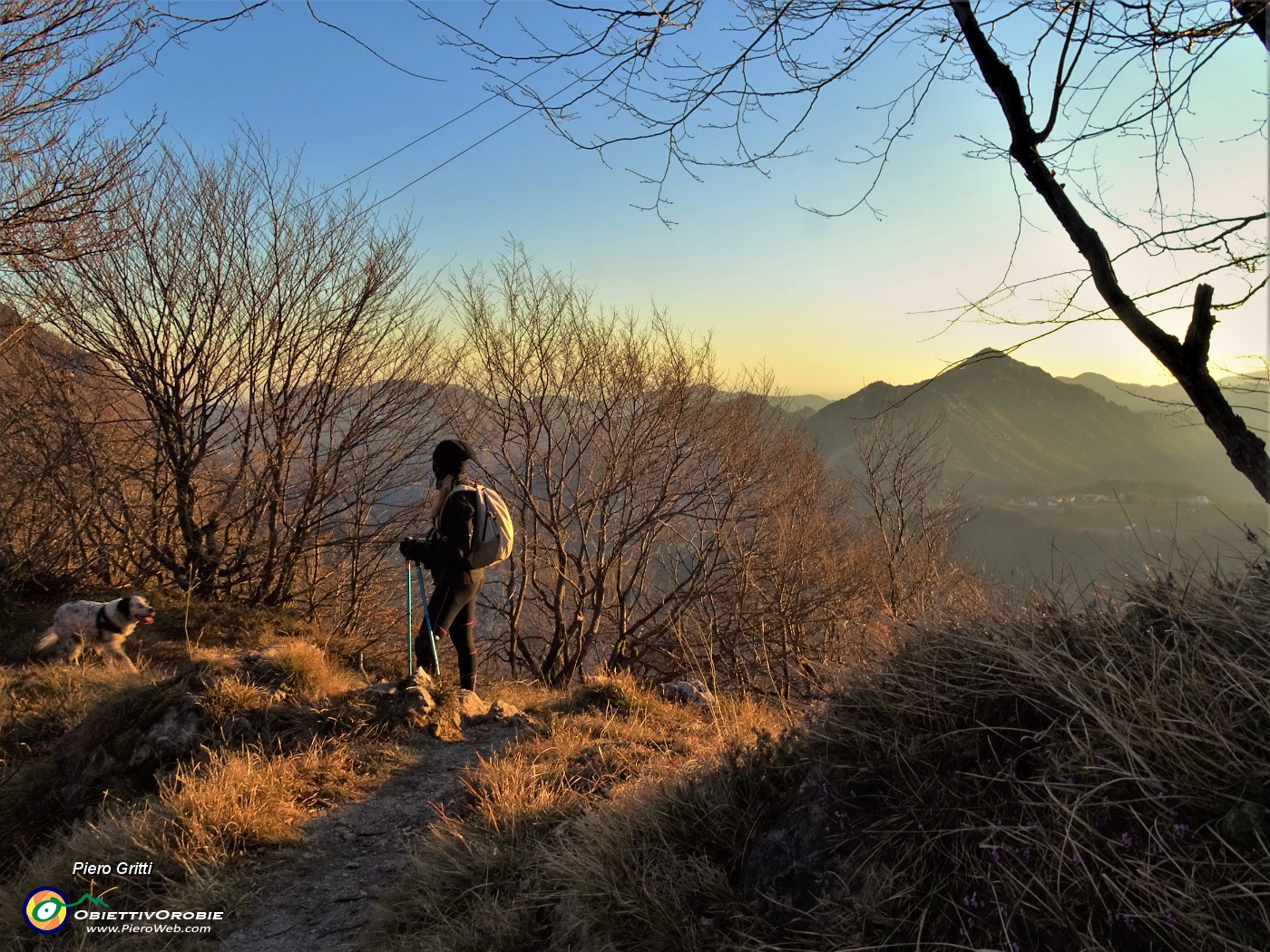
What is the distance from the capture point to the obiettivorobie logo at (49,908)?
283 centimetres

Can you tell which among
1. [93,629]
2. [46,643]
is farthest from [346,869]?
[46,643]

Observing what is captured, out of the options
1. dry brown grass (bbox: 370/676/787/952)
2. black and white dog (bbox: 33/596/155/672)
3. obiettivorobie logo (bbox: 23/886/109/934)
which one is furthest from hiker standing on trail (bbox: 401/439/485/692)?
black and white dog (bbox: 33/596/155/672)

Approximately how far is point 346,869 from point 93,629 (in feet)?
16.7

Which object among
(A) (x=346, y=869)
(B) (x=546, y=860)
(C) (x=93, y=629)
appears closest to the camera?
(B) (x=546, y=860)

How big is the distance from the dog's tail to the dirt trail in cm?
473

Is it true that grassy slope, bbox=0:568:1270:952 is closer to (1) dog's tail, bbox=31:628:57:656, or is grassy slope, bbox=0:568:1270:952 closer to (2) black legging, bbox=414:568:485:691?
(2) black legging, bbox=414:568:485:691

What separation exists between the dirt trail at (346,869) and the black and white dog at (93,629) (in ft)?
13.7

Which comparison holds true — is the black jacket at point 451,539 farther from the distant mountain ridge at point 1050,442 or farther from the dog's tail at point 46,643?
the distant mountain ridge at point 1050,442

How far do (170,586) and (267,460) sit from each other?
6.52ft

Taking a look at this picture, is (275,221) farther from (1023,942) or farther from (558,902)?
(1023,942)

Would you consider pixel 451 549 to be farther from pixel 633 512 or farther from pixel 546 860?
pixel 633 512

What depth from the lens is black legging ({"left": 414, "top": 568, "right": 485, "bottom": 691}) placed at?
16.5ft
